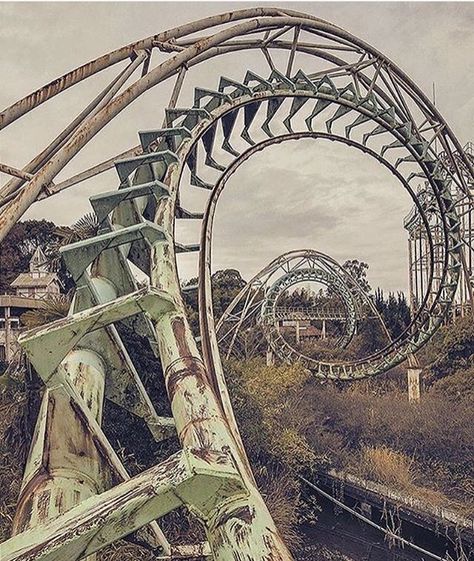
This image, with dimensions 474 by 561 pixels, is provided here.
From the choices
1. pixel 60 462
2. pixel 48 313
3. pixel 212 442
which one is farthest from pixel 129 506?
pixel 48 313

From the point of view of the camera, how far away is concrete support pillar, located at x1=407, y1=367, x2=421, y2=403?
12.9m

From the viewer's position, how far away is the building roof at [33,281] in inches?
886

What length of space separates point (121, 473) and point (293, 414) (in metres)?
10.3

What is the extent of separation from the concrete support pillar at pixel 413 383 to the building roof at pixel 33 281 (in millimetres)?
14689

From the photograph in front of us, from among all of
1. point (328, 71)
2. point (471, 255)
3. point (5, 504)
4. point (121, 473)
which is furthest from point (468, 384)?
point (121, 473)

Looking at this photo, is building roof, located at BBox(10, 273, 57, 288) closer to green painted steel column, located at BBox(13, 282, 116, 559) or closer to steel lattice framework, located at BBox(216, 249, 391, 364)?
steel lattice framework, located at BBox(216, 249, 391, 364)

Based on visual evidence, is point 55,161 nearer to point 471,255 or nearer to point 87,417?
point 87,417

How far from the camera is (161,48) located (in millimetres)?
5094

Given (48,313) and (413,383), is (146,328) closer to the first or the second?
(48,313)

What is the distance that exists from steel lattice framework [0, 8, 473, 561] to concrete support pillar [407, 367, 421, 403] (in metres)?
7.40

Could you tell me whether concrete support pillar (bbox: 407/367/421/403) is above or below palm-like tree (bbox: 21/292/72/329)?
below

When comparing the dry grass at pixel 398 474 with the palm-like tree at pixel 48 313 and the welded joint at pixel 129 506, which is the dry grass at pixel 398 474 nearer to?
the palm-like tree at pixel 48 313

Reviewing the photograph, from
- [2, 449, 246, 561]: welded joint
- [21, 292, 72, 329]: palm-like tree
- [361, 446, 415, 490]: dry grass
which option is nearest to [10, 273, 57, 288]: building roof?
[21, 292, 72, 329]: palm-like tree

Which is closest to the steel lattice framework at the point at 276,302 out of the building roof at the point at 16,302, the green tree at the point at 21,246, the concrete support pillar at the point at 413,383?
the concrete support pillar at the point at 413,383
